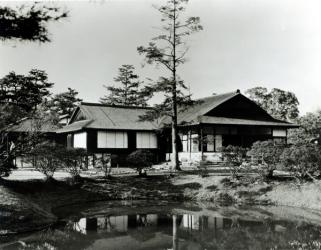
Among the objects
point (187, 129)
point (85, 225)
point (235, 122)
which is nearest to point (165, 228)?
point (85, 225)

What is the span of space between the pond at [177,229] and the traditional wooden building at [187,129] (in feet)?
32.1

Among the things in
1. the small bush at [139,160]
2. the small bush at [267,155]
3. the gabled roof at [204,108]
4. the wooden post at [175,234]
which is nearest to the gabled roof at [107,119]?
the gabled roof at [204,108]

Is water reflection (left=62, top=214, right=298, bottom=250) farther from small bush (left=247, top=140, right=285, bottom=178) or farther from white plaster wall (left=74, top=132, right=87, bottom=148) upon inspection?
white plaster wall (left=74, top=132, right=87, bottom=148)

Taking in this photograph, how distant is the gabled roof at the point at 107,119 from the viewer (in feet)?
95.2

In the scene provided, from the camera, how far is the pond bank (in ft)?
62.1

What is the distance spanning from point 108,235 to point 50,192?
23.8 feet

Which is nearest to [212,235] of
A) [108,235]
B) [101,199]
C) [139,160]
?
[108,235]

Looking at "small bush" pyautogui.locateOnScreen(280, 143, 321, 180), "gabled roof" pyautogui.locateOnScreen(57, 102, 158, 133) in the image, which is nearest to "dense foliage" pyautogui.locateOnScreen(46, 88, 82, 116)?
"gabled roof" pyautogui.locateOnScreen(57, 102, 158, 133)

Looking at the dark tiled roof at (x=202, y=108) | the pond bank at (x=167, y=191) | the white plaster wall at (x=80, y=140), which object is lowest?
the pond bank at (x=167, y=191)

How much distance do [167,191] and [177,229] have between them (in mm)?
7085

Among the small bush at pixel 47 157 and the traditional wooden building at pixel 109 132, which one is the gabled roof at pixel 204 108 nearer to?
the traditional wooden building at pixel 109 132

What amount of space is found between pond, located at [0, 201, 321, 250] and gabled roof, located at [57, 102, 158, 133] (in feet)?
33.9

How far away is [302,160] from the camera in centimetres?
1883

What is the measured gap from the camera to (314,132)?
24.3 m
